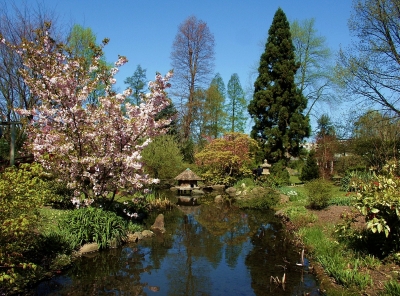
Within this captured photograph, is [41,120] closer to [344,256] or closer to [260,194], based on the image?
[344,256]

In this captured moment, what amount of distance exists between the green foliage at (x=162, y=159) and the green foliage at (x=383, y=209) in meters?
17.5

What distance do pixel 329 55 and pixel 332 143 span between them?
10.9 meters

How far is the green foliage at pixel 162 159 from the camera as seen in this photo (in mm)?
23519

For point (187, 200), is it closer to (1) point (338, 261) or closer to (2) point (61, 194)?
(2) point (61, 194)

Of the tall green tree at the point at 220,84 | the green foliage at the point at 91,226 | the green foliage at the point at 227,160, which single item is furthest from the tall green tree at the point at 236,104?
the green foliage at the point at 91,226

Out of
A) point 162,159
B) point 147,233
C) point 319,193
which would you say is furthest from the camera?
point 162,159

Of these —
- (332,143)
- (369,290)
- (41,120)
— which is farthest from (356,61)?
(41,120)

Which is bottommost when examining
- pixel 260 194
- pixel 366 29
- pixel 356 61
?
pixel 260 194

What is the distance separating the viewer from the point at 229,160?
23.6m

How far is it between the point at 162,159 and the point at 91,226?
1485 cm

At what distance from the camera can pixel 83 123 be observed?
31.4 ft

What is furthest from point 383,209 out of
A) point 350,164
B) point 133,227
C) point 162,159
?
point 162,159

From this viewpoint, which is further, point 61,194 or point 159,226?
point 61,194

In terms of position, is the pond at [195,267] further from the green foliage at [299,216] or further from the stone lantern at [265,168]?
the stone lantern at [265,168]
